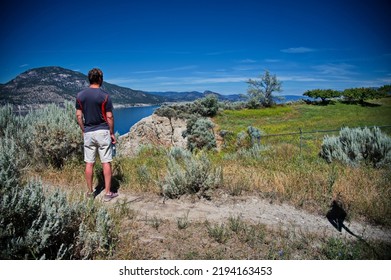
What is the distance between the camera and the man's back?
13.3ft

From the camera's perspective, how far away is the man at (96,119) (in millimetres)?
4051

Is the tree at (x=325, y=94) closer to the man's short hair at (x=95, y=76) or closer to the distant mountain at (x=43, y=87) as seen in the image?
the distant mountain at (x=43, y=87)

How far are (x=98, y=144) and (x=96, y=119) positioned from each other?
0.41m

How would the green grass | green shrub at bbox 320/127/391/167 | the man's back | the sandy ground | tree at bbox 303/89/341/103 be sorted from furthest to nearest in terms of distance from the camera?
tree at bbox 303/89/341/103 < the green grass < green shrub at bbox 320/127/391/167 < the man's back < the sandy ground

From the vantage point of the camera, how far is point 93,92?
405 cm

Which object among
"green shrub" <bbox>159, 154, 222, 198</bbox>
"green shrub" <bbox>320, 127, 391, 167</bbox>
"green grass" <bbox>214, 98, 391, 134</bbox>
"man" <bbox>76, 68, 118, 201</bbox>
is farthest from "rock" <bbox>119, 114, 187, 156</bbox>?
"man" <bbox>76, 68, 118, 201</bbox>

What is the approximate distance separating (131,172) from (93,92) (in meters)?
2.15

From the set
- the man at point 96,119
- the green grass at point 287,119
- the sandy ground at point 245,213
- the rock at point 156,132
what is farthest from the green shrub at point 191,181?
the rock at point 156,132

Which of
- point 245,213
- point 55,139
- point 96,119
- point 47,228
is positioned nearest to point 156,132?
point 55,139

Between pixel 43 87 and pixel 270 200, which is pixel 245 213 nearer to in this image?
pixel 270 200

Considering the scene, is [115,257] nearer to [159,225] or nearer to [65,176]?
[159,225]

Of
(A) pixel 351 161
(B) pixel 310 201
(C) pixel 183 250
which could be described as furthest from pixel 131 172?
(A) pixel 351 161

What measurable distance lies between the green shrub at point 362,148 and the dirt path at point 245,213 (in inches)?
153

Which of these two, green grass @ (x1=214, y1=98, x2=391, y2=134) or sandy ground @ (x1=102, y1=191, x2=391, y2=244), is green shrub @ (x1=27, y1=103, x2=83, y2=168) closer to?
sandy ground @ (x1=102, y1=191, x2=391, y2=244)
